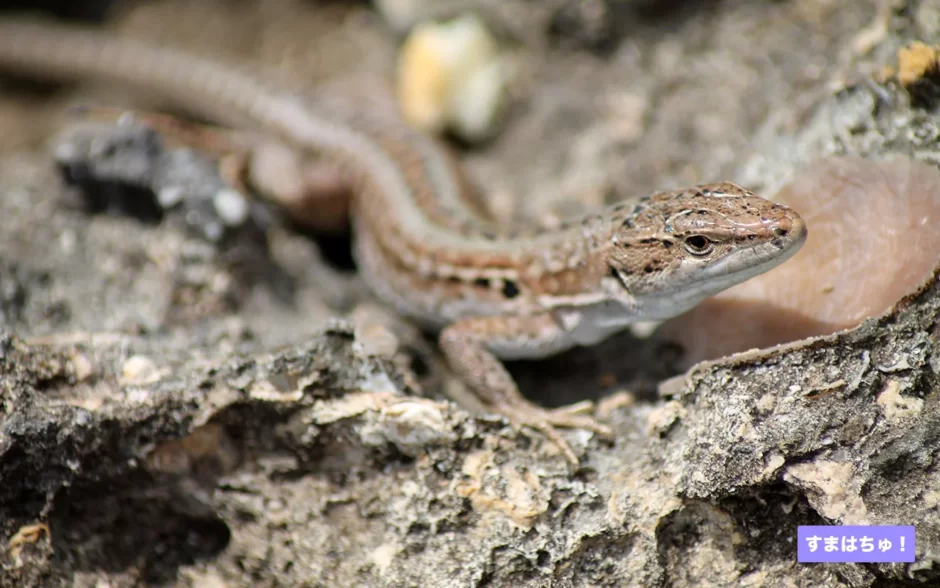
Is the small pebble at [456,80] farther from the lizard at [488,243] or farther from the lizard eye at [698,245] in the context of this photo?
the lizard eye at [698,245]

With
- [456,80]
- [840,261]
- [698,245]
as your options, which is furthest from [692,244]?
[456,80]

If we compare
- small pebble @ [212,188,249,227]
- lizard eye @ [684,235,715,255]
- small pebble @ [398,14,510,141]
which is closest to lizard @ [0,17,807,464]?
lizard eye @ [684,235,715,255]

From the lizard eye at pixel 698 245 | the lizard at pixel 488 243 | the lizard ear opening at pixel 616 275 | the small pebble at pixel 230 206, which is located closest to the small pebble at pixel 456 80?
the lizard at pixel 488 243

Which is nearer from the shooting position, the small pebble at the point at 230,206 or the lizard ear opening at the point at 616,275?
the lizard ear opening at the point at 616,275

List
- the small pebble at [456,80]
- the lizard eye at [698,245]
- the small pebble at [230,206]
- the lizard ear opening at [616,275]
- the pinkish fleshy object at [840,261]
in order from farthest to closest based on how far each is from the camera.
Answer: the small pebble at [456,80] → the small pebble at [230,206] → the lizard ear opening at [616,275] → the lizard eye at [698,245] → the pinkish fleshy object at [840,261]

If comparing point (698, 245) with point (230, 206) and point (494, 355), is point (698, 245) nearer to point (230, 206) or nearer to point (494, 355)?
point (494, 355)

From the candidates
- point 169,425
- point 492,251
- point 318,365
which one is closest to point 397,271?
point 492,251

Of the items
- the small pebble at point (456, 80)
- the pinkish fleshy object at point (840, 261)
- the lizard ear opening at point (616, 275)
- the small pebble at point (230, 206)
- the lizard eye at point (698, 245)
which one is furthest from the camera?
the small pebble at point (456, 80)
